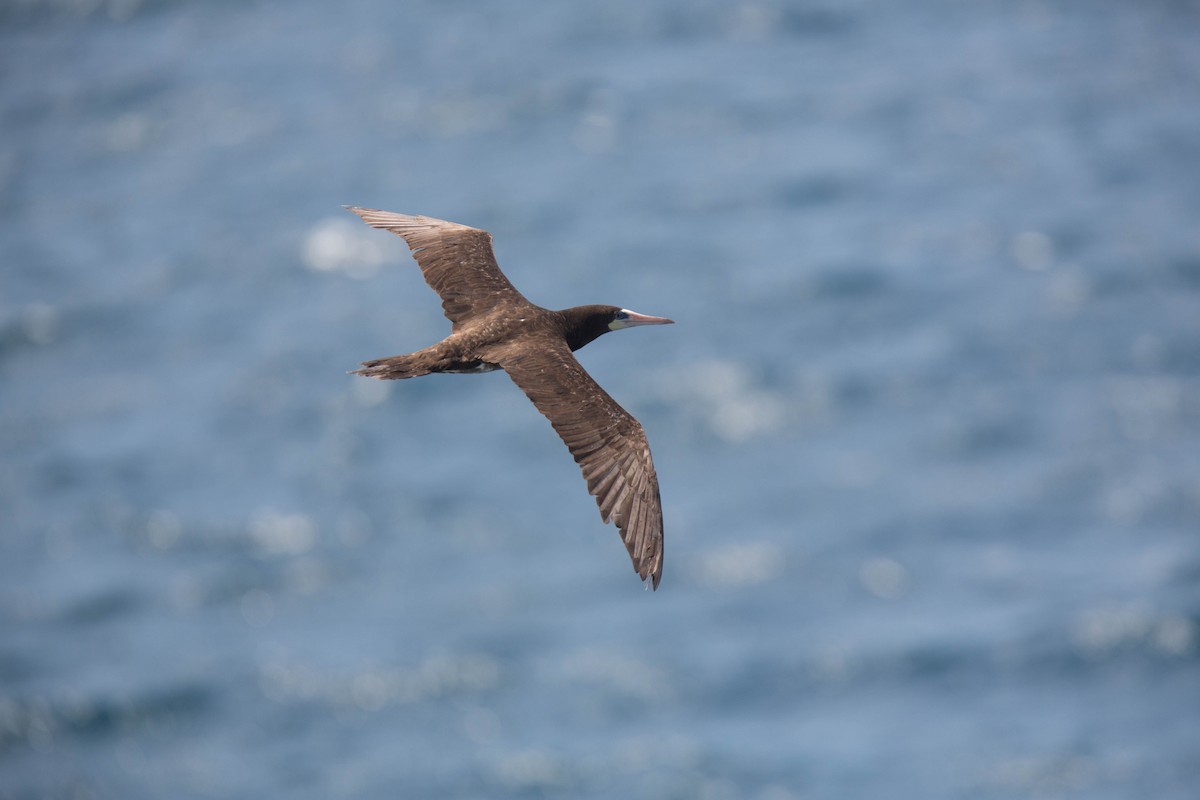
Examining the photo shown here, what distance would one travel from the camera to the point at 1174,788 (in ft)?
182

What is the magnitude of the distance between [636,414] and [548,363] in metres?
45.0

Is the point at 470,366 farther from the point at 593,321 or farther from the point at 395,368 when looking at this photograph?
the point at 593,321

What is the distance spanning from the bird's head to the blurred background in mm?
39788

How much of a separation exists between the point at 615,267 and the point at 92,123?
138ft

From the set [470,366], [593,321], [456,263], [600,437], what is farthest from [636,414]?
[600,437]

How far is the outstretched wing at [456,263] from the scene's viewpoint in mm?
18938

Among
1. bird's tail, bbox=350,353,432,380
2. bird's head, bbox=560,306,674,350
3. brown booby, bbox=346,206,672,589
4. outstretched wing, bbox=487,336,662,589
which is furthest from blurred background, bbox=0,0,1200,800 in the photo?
bird's tail, bbox=350,353,432,380

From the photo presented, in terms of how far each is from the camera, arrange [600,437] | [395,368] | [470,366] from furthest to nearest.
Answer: [470,366] → [395,368] → [600,437]

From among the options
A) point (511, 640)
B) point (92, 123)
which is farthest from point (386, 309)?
point (92, 123)

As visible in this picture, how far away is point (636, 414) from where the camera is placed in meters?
62.4

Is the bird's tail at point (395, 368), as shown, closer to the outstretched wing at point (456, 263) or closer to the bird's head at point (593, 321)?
the outstretched wing at point (456, 263)

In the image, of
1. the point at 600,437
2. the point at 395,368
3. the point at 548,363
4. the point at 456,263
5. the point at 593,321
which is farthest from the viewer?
the point at 456,263

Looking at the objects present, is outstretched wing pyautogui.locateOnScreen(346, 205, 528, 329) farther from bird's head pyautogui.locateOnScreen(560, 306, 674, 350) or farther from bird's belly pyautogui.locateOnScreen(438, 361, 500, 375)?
bird's belly pyautogui.locateOnScreen(438, 361, 500, 375)

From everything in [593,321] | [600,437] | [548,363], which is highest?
[593,321]
